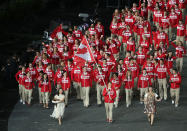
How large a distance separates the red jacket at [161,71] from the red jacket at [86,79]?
2852mm

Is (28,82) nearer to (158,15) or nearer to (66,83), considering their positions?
(66,83)

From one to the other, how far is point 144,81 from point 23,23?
11.8 metres

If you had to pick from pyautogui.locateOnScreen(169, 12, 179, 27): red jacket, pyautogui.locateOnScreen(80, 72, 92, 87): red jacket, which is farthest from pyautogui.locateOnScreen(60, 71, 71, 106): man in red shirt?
pyautogui.locateOnScreen(169, 12, 179, 27): red jacket

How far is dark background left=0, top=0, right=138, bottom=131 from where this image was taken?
1628cm

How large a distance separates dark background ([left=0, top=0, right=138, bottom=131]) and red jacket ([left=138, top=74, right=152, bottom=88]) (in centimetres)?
490

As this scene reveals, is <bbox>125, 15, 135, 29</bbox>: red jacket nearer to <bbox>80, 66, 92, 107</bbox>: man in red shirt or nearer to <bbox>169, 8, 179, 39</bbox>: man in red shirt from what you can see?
<bbox>169, 8, 179, 39</bbox>: man in red shirt

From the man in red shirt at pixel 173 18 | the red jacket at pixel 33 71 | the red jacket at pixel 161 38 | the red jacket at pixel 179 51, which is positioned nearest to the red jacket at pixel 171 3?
the man in red shirt at pixel 173 18

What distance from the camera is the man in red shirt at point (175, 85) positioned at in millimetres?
21844

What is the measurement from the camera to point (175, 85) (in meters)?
22.0

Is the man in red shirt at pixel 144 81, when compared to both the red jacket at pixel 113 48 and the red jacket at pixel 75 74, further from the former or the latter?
the red jacket at pixel 113 48

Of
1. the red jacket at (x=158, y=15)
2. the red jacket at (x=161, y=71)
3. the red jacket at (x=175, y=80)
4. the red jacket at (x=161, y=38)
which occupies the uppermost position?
the red jacket at (x=158, y=15)

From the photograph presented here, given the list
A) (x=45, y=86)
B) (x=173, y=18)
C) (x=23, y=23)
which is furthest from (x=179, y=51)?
(x=23, y=23)

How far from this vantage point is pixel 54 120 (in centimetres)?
2125

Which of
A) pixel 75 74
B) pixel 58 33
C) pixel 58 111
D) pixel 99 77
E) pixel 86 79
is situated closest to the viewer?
pixel 58 111
